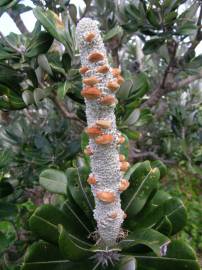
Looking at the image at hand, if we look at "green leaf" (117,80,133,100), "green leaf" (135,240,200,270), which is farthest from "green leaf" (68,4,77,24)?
"green leaf" (135,240,200,270)

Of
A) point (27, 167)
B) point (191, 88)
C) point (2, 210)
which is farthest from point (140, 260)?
point (191, 88)

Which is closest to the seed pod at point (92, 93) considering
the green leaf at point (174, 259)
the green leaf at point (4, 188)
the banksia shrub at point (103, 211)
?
the banksia shrub at point (103, 211)

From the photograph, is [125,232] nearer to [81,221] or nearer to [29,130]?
[81,221]

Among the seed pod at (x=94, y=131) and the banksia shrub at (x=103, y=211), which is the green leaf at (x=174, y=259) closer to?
the banksia shrub at (x=103, y=211)

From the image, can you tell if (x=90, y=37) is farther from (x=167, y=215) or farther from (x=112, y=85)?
(x=167, y=215)

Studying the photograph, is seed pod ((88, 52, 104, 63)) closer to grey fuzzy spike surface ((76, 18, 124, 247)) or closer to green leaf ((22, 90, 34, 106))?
grey fuzzy spike surface ((76, 18, 124, 247))
